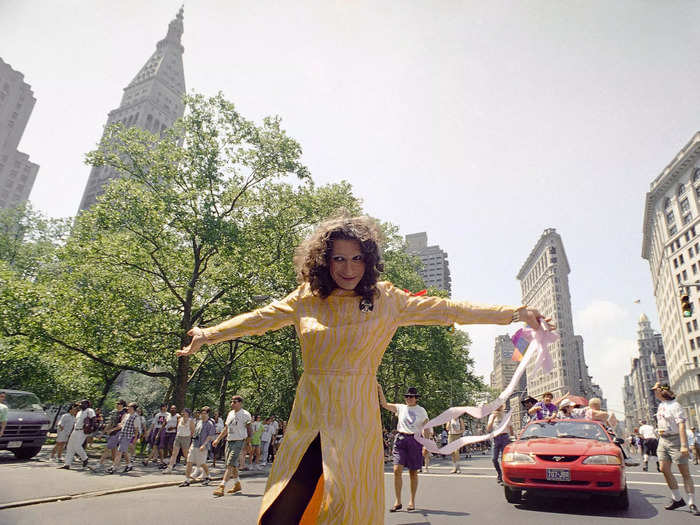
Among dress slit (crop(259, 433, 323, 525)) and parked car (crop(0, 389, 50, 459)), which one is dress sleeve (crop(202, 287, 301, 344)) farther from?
parked car (crop(0, 389, 50, 459))

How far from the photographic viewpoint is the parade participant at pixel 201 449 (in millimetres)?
10117

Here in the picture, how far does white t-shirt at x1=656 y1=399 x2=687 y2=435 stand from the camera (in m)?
7.14

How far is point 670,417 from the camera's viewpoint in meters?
7.20

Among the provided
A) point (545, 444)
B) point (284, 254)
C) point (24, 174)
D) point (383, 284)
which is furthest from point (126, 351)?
point (24, 174)

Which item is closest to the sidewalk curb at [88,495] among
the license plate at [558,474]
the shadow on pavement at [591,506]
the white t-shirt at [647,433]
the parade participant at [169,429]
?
the parade participant at [169,429]

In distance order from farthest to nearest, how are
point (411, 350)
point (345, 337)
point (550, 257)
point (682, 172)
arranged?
1. point (550, 257)
2. point (682, 172)
3. point (411, 350)
4. point (345, 337)

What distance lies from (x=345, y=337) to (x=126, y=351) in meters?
17.7

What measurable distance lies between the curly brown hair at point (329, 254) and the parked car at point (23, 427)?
14.6 metres

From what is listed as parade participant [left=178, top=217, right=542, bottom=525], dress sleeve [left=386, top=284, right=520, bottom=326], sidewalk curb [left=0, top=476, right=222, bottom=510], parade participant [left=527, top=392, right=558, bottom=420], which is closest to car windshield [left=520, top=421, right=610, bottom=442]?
parade participant [left=527, top=392, right=558, bottom=420]

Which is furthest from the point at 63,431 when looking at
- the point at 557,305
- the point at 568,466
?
the point at 557,305

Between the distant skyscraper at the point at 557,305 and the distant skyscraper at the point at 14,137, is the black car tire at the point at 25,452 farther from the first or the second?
the distant skyscraper at the point at 14,137

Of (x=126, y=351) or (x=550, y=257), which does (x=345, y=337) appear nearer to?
(x=126, y=351)

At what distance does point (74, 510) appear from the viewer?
6.64m

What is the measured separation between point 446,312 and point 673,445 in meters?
7.28
